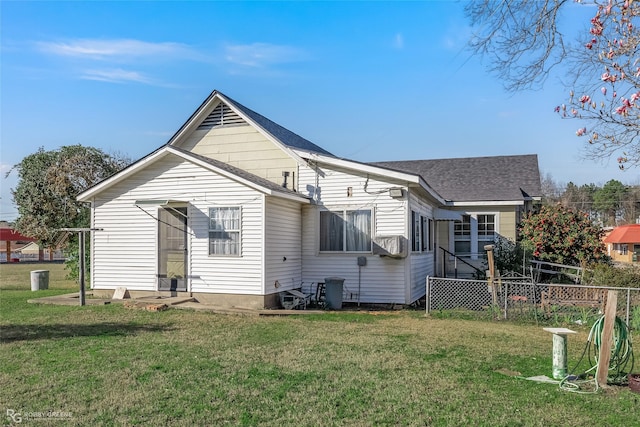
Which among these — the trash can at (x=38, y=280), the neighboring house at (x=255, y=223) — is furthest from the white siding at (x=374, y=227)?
the trash can at (x=38, y=280)

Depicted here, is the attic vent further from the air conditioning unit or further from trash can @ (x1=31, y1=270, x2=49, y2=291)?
trash can @ (x1=31, y1=270, x2=49, y2=291)

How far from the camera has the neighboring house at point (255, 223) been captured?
1183 centimetres

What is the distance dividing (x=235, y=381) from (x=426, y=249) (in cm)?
1068

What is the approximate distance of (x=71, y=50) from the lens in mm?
10938

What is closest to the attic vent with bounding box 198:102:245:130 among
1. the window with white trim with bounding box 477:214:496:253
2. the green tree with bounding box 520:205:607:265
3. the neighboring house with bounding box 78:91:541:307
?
the neighboring house with bounding box 78:91:541:307

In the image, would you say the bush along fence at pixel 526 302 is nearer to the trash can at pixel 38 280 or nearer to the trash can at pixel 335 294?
the trash can at pixel 335 294

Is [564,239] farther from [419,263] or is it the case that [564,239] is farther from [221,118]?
[221,118]

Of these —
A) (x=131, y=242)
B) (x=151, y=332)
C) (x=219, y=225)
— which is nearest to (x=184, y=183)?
(x=219, y=225)

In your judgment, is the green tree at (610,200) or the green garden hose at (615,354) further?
the green tree at (610,200)

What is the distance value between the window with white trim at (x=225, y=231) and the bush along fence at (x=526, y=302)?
4610 millimetres

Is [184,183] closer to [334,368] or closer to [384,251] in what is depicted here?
[384,251]

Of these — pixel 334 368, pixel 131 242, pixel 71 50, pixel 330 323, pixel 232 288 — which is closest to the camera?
pixel 334 368

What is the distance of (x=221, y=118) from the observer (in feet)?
48.0

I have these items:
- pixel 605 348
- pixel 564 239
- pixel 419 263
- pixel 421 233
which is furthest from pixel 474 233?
pixel 605 348
